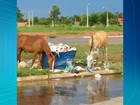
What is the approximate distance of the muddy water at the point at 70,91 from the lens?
9609 millimetres

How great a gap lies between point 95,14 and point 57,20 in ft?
25.4

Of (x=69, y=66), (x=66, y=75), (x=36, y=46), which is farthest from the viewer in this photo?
(x=36, y=46)

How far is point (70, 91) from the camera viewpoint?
11.1m

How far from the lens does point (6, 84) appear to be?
4211 millimetres

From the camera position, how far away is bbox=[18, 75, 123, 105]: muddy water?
9609 millimetres

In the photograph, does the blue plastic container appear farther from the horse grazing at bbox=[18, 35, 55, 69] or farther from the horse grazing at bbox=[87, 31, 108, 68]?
the horse grazing at bbox=[87, 31, 108, 68]

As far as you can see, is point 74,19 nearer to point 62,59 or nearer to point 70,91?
point 62,59

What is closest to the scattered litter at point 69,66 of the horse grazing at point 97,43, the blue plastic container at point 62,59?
the blue plastic container at point 62,59

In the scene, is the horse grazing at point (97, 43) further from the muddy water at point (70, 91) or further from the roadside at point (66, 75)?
the muddy water at point (70, 91)

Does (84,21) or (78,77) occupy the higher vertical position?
(84,21)

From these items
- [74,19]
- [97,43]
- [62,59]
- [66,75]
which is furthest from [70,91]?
[74,19]

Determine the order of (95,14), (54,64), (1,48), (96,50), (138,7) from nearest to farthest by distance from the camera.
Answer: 1. (1,48)
2. (138,7)
3. (54,64)
4. (96,50)
5. (95,14)

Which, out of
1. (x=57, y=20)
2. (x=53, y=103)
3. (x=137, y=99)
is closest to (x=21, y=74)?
(x=53, y=103)

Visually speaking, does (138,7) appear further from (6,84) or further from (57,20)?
(57,20)
